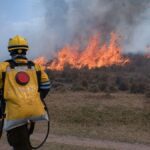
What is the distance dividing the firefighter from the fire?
105ft

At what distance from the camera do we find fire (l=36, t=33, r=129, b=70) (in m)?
39.2

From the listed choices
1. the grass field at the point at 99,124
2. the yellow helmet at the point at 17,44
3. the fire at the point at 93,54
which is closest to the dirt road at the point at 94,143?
the grass field at the point at 99,124

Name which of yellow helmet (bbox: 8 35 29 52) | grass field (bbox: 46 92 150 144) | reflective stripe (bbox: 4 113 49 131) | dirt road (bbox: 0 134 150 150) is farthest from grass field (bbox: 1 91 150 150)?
yellow helmet (bbox: 8 35 29 52)

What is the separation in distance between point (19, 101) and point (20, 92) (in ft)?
0.42

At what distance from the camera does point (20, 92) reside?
22.8 ft

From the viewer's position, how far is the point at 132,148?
12359mm

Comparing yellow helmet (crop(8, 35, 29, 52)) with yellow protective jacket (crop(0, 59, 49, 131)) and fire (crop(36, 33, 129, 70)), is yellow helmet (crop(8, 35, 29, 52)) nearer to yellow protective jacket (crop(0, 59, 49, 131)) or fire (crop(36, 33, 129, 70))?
yellow protective jacket (crop(0, 59, 49, 131))

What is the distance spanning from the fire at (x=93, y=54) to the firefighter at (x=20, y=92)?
31.9 meters

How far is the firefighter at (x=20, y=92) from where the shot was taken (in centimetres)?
690

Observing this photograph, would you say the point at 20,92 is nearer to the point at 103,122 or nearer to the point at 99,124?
the point at 99,124

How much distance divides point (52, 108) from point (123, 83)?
54.2 feet

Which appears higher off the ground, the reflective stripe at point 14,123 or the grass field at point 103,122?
the reflective stripe at point 14,123

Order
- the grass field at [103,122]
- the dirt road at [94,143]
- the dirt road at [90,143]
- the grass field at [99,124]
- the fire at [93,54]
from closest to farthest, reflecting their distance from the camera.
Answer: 1. the dirt road at [90,143]
2. the dirt road at [94,143]
3. the grass field at [99,124]
4. the grass field at [103,122]
5. the fire at [93,54]

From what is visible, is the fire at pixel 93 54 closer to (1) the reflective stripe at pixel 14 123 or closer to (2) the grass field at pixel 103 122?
(2) the grass field at pixel 103 122
